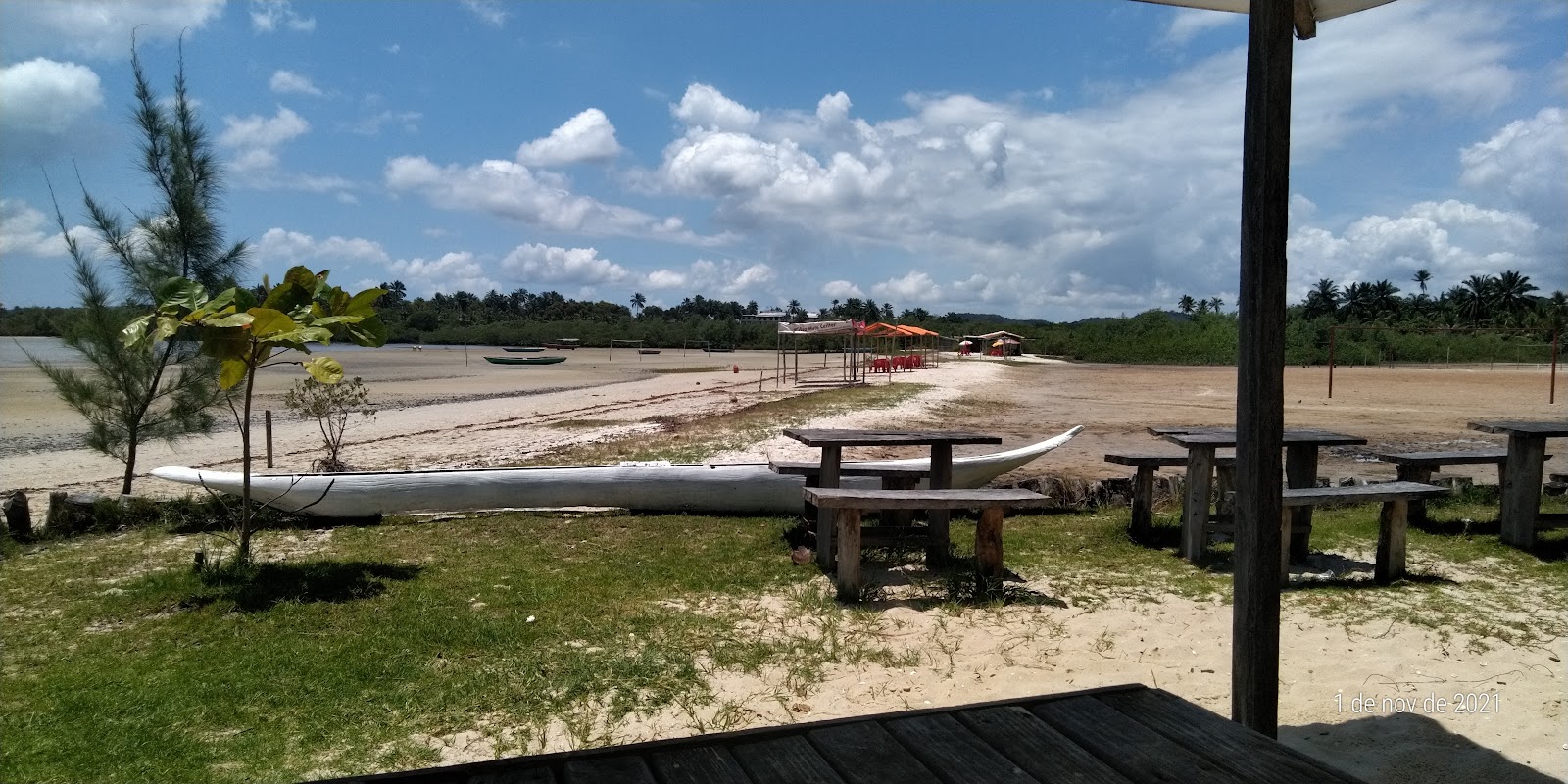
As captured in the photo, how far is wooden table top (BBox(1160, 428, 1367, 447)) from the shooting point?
5611 mm

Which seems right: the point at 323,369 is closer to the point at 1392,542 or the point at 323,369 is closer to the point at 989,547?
the point at 989,547

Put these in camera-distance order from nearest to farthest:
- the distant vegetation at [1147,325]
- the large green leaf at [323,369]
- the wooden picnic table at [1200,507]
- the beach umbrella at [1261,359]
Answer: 1. the beach umbrella at [1261,359]
2. the large green leaf at [323,369]
3. the wooden picnic table at [1200,507]
4. the distant vegetation at [1147,325]

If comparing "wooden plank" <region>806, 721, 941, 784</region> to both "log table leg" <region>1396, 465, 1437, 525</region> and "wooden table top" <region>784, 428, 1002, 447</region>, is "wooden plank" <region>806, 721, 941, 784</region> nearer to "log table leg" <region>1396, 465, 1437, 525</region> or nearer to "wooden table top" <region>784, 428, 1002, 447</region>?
"wooden table top" <region>784, 428, 1002, 447</region>

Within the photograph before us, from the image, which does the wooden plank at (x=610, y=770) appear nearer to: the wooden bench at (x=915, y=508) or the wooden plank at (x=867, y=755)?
the wooden plank at (x=867, y=755)

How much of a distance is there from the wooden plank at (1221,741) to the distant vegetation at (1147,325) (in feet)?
33.3

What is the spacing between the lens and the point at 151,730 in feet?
10.6

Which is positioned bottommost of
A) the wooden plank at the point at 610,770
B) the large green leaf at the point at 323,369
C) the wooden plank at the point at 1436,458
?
the wooden plank at the point at 1436,458

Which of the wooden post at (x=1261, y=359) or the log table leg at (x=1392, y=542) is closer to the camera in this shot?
the wooden post at (x=1261, y=359)

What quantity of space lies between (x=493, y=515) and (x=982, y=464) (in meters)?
4.00

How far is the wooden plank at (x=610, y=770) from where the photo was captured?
156 centimetres

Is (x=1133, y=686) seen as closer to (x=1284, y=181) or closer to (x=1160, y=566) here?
(x=1284, y=181)

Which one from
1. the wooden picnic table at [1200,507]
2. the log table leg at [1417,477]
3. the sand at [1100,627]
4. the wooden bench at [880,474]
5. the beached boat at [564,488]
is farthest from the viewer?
the beached boat at [564,488]

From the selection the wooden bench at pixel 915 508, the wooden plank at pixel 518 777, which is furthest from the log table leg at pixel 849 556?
the wooden plank at pixel 518 777

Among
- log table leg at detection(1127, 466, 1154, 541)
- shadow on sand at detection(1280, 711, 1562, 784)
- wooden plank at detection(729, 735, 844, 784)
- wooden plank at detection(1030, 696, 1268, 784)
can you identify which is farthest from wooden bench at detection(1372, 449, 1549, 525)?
wooden plank at detection(729, 735, 844, 784)
